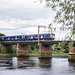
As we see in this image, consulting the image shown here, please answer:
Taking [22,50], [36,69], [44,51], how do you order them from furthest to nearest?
[22,50] < [44,51] < [36,69]

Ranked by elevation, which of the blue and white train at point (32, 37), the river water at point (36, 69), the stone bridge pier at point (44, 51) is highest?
the blue and white train at point (32, 37)

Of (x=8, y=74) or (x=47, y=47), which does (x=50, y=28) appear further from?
(x=47, y=47)

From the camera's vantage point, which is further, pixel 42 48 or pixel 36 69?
pixel 42 48

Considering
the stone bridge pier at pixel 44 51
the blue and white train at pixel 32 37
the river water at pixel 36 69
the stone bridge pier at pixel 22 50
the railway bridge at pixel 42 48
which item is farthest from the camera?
the stone bridge pier at pixel 22 50

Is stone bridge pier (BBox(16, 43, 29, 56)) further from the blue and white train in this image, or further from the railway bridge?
the blue and white train

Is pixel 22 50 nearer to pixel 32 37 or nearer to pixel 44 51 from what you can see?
pixel 32 37

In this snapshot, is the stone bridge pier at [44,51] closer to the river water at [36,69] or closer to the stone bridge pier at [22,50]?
the stone bridge pier at [22,50]

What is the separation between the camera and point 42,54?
270 ft

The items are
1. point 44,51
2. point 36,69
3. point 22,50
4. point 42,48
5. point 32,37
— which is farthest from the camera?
point 32,37

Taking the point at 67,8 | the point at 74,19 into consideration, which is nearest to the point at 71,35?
the point at 74,19

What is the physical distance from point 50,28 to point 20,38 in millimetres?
82794

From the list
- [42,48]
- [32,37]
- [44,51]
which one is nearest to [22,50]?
[32,37]

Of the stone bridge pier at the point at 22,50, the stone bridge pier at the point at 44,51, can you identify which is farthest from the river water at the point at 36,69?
the stone bridge pier at the point at 22,50

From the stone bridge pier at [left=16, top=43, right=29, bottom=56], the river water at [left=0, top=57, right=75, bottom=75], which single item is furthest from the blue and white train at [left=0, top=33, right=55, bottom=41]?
the river water at [left=0, top=57, right=75, bottom=75]
